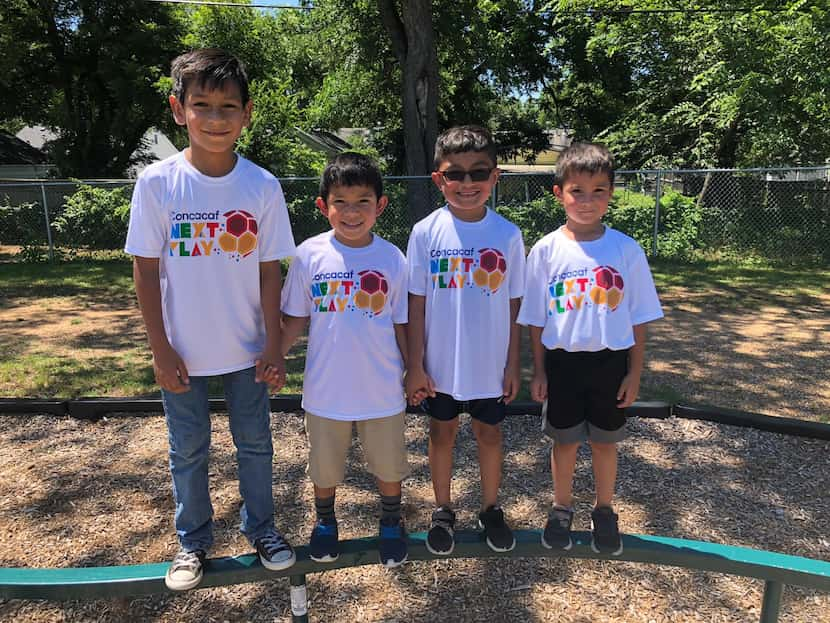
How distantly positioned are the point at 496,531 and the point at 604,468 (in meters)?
0.46

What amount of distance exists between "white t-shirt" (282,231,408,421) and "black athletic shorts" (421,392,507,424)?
0.15m

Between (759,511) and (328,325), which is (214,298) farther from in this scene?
(759,511)

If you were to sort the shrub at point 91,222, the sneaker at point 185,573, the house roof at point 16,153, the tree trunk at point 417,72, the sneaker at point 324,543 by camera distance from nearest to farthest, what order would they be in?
the sneaker at point 185,573
the sneaker at point 324,543
the tree trunk at point 417,72
the shrub at point 91,222
the house roof at point 16,153

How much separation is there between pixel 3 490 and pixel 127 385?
165 cm

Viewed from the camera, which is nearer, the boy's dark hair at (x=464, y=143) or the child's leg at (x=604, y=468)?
the boy's dark hair at (x=464, y=143)

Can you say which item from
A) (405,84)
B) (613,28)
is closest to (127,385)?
(405,84)

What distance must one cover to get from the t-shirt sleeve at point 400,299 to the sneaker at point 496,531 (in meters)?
0.78


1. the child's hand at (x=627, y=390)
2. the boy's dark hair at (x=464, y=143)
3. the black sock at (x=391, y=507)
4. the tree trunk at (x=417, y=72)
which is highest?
the tree trunk at (x=417, y=72)

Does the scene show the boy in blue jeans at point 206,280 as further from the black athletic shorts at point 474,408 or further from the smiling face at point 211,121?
the black athletic shorts at point 474,408

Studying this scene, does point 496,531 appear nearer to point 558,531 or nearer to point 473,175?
point 558,531

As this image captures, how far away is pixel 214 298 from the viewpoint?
2008 mm

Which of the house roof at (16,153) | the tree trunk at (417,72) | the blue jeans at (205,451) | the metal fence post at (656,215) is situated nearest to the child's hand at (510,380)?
the blue jeans at (205,451)

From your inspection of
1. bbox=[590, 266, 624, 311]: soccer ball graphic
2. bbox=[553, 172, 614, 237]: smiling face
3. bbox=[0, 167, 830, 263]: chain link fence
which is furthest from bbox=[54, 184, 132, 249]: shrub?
bbox=[590, 266, 624, 311]: soccer ball graphic

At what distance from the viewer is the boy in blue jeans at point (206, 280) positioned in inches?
77.2
